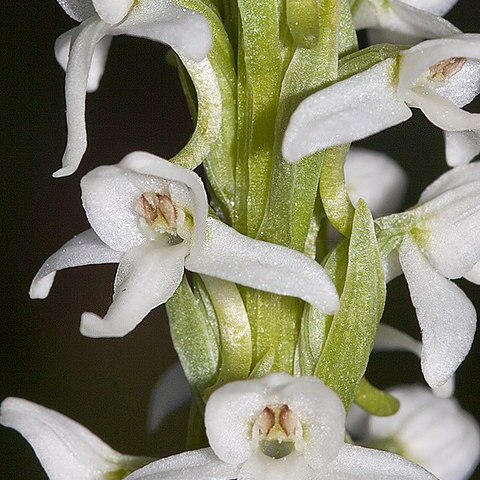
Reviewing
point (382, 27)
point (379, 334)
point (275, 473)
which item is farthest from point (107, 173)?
point (379, 334)

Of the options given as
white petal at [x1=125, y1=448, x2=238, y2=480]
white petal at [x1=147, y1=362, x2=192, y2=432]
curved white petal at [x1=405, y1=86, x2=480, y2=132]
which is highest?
curved white petal at [x1=405, y1=86, x2=480, y2=132]

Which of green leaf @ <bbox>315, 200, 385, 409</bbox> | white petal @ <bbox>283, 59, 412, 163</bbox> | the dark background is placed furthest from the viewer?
the dark background

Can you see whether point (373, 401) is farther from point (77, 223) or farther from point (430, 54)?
point (77, 223)

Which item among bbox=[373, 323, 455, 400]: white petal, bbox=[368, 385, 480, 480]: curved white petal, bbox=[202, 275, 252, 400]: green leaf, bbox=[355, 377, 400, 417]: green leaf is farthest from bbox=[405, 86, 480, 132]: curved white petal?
bbox=[368, 385, 480, 480]: curved white petal

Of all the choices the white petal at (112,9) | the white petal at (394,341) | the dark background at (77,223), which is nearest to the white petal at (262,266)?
the white petal at (112,9)

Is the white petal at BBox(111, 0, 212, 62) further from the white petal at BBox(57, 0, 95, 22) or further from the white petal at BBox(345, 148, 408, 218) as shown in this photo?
the white petal at BBox(345, 148, 408, 218)
